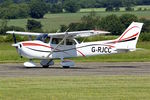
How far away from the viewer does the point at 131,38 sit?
33.5 m

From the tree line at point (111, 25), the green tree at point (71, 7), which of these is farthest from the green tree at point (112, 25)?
the green tree at point (71, 7)

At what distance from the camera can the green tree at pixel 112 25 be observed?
247 feet

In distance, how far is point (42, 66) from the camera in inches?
1318

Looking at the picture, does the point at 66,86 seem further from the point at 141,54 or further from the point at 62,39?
the point at 141,54

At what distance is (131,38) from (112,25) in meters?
44.0

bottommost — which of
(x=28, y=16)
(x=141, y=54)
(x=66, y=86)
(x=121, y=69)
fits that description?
(x=28, y=16)

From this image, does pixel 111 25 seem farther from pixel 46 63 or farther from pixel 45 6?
pixel 45 6

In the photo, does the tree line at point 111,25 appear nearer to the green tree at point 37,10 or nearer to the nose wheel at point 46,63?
the green tree at point 37,10

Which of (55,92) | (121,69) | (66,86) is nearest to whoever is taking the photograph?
(55,92)

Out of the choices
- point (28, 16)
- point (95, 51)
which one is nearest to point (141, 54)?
point (95, 51)

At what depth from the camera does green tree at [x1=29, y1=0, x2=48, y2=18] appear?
375 ft

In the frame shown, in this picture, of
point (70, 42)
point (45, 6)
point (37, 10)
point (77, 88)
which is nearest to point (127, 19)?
point (37, 10)

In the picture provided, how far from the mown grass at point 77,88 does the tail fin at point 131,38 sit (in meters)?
7.94

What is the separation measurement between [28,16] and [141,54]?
7194 cm
